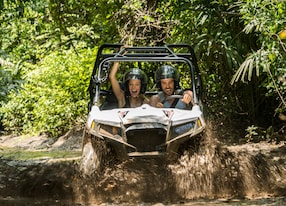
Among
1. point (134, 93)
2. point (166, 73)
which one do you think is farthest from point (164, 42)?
point (134, 93)

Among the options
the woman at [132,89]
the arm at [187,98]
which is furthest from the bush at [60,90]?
the arm at [187,98]

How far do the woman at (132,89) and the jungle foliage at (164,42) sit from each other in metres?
1.14

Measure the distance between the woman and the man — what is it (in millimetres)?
165

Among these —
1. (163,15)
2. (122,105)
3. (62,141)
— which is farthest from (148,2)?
(122,105)

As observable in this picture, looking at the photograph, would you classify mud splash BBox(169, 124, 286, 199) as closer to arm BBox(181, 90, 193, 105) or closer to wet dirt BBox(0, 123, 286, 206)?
wet dirt BBox(0, 123, 286, 206)

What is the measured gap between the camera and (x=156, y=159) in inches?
241

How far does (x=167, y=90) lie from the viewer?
22.1 ft

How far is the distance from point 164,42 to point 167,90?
13.0 feet

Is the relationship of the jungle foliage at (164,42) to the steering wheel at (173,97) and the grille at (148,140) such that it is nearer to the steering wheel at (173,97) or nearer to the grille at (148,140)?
the steering wheel at (173,97)

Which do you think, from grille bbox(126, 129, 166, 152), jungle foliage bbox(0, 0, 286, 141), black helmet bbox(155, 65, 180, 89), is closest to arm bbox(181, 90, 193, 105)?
black helmet bbox(155, 65, 180, 89)

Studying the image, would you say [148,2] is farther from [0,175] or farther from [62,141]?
[0,175]

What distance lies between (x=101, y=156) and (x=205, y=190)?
3.61ft

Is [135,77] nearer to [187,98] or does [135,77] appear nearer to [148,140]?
[187,98]

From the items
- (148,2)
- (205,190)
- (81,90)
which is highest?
(148,2)
